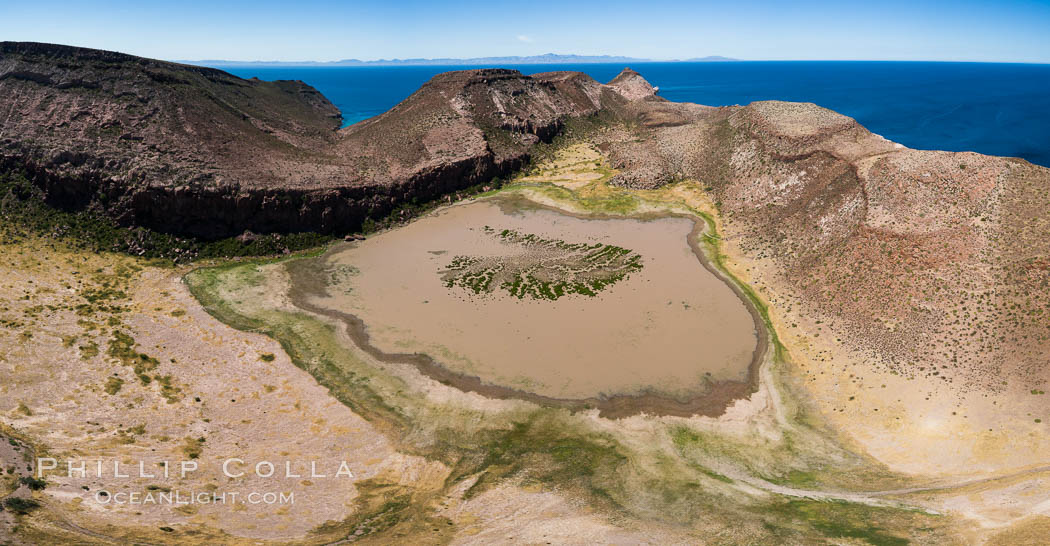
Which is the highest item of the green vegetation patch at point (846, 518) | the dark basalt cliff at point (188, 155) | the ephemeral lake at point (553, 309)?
the dark basalt cliff at point (188, 155)

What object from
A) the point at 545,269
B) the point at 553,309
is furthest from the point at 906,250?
the point at 545,269

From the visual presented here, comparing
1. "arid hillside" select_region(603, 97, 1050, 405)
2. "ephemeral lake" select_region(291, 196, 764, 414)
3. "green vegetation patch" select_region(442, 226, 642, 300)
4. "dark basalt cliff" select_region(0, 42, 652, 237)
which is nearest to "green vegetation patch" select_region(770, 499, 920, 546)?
"ephemeral lake" select_region(291, 196, 764, 414)

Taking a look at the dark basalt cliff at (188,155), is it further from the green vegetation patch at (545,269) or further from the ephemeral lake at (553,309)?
the green vegetation patch at (545,269)

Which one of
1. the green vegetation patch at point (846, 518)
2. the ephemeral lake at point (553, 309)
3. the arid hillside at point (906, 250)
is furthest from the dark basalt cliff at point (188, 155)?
the green vegetation patch at point (846, 518)

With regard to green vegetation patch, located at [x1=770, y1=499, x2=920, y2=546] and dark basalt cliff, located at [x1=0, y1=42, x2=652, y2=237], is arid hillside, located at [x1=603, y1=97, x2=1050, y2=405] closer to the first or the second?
green vegetation patch, located at [x1=770, y1=499, x2=920, y2=546]

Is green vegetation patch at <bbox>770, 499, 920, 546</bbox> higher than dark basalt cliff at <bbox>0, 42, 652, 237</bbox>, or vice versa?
dark basalt cliff at <bbox>0, 42, 652, 237</bbox>

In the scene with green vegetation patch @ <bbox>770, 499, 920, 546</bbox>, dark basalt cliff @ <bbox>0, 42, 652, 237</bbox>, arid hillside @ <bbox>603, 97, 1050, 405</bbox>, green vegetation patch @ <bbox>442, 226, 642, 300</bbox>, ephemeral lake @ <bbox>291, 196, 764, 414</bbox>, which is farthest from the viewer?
dark basalt cliff @ <bbox>0, 42, 652, 237</bbox>
